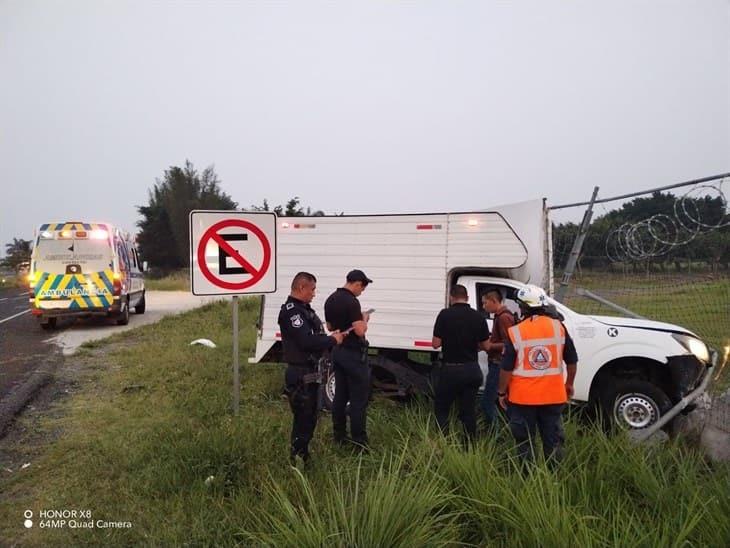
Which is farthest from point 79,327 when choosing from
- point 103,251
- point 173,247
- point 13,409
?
point 173,247

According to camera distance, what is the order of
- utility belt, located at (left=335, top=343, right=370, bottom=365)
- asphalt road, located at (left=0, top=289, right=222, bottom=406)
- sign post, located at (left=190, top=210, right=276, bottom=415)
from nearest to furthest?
sign post, located at (left=190, top=210, right=276, bottom=415) < utility belt, located at (left=335, top=343, right=370, bottom=365) < asphalt road, located at (left=0, top=289, right=222, bottom=406)

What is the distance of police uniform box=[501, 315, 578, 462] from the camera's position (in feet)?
14.5

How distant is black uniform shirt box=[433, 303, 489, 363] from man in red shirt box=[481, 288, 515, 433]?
0.43m

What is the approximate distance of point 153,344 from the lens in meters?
11.5

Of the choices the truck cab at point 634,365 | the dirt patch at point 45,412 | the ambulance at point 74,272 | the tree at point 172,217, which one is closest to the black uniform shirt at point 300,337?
the truck cab at point 634,365

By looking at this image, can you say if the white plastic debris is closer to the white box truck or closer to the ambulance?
the white box truck

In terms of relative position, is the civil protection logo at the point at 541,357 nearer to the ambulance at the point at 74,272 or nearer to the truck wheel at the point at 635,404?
the truck wheel at the point at 635,404

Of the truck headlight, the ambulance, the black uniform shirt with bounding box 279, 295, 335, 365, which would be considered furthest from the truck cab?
the ambulance

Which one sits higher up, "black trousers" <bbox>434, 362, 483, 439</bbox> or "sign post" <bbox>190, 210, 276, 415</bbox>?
"sign post" <bbox>190, 210, 276, 415</bbox>

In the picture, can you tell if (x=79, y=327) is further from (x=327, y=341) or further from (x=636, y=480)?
(x=636, y=480)

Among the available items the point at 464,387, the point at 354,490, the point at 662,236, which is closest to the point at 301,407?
the point at 354,490

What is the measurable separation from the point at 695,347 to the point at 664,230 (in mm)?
1253

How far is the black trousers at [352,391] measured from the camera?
5.16m

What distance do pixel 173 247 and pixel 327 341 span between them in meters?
53.2
